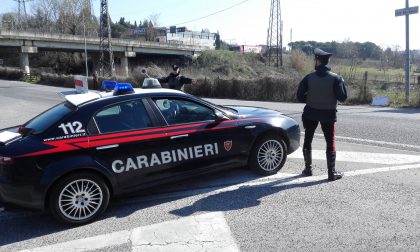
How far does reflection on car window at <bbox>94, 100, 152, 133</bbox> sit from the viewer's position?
4.47m

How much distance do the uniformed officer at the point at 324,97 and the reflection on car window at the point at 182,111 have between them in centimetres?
142

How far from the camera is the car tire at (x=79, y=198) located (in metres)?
4.11

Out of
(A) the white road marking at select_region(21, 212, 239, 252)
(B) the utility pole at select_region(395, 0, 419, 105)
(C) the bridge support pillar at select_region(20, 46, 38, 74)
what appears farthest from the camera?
(C) the bridge support pillar at select_region(20, 46, 38, 74)

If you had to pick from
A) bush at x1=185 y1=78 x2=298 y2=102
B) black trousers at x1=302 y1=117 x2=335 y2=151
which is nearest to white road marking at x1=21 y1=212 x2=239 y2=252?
black trousers at x1=302 y1=117 x2=335 y2=151

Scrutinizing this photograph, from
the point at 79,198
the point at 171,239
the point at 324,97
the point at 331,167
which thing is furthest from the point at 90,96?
the point at 331,167

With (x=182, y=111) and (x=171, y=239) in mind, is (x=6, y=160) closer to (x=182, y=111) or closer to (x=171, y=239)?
(x=171, y=239)

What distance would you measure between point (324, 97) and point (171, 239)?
291 cm

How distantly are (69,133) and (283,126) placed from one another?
3087 millimetres

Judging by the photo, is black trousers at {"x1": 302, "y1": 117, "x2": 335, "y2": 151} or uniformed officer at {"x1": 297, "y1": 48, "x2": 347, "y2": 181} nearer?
uniformed officer at {"x1": 297, "y1": 48, "x2": 347, "y2": 181}

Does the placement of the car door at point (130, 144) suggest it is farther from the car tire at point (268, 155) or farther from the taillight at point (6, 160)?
the car tire at point (268, 155)

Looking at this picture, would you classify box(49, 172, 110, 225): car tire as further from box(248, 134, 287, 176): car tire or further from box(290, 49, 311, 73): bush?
box(290, 49, 311, 73): bush

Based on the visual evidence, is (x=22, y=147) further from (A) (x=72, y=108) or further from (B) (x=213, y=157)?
(B) (x=213, y=157)

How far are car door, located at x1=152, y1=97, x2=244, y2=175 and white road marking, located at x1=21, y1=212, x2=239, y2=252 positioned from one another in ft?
3.12

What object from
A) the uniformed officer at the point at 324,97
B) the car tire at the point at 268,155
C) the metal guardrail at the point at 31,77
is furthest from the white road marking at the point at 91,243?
the metal guardrail at the point at 31,77
